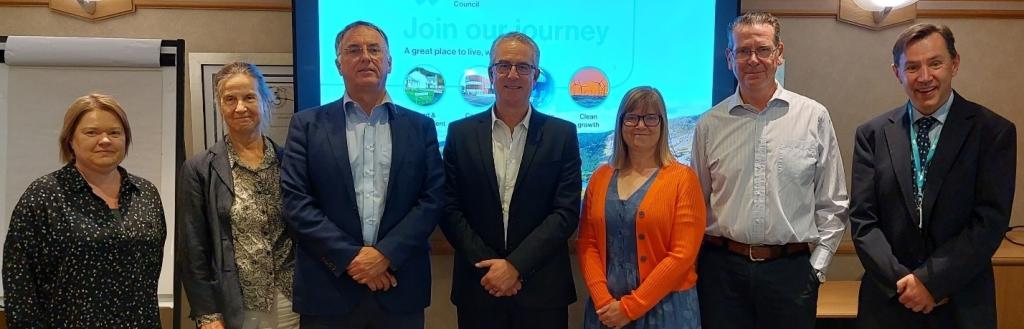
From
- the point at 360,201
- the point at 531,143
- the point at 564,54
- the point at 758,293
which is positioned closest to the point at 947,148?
the point at 758,293

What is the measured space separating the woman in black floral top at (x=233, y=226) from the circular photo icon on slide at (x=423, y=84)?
90 centimetres

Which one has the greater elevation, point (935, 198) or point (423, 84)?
point (423, 84)

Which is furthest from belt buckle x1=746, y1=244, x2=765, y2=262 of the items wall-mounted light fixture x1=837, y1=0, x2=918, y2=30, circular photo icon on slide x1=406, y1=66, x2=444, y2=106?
wall-mounted light fixture x1=837, y1=0, x2=918, y2=30

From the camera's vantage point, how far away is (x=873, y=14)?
3.18 m

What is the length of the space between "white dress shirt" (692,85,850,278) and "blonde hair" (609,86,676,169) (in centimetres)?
25

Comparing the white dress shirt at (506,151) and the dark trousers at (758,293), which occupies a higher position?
the white dress shirt at (506,151)

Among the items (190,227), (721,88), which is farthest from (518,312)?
→ (721,88)

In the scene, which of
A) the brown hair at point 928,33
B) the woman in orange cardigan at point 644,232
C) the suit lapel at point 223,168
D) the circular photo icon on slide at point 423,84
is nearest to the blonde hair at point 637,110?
the woman in orange cardigan at point 644,232

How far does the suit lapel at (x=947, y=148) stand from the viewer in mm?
2016

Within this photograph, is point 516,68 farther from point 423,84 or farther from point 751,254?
point 751,254

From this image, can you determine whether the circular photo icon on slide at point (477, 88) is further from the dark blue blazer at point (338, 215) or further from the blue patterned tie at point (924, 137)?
the blue patterned tie at point (924, 137)

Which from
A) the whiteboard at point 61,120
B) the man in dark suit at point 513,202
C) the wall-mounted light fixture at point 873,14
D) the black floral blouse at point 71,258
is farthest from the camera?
the wall-mounted light fixture at point 873,14

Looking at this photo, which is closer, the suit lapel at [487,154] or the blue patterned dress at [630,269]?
the blue patterned dress at [630,269]

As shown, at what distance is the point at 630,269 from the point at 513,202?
0.46 metres
